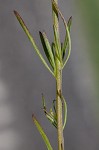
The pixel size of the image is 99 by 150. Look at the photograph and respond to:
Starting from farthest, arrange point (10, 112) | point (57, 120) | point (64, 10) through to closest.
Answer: point (64, 10) → point (10, 112) → point (57, 120)

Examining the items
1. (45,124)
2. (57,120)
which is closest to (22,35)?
(45,124)

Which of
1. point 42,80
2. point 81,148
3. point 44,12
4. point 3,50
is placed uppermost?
point 44,12

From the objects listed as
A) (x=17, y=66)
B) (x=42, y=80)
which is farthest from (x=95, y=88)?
(x=17, y=66)

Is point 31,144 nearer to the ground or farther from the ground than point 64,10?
nearer to the ground

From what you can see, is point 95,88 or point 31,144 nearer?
point 31,144

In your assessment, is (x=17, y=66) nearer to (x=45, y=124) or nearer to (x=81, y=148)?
(x=45, y=124)

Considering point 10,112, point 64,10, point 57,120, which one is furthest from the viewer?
point 64,10
